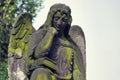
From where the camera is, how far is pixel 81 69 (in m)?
12.6

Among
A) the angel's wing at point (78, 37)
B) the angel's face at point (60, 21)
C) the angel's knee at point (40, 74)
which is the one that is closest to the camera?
the angel's knee at point (40, 74)

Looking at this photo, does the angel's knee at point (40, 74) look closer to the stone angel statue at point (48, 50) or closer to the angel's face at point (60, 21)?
the stone angel statue at point (48, 50)

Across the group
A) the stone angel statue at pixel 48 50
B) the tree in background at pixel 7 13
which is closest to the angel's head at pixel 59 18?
the stone angel statue at pixel 48 50

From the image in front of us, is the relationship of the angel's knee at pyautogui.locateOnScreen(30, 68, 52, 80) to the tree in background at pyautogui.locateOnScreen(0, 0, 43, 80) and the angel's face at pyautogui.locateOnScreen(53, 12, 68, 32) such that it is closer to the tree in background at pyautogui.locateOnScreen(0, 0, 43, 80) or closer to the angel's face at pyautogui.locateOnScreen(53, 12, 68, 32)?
the angel's face at pyautogui.locateOnScreen(53, 12, 68, 32)

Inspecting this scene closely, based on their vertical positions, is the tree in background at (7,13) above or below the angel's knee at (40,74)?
below

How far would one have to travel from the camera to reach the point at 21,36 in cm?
1298

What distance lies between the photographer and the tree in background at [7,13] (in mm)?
24062

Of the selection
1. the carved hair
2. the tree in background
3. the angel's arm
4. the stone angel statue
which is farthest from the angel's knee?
the tree in background

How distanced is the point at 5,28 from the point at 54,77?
13038 millimetres

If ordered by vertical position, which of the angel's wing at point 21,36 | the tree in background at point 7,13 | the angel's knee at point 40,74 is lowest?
the tree in background at point 7,13

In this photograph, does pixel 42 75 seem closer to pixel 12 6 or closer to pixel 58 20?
pixel 58 20

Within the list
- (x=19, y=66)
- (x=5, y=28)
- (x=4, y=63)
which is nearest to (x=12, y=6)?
(x=5, y=28)

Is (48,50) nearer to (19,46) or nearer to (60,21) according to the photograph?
(60,21)

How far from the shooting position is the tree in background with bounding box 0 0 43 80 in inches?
947
